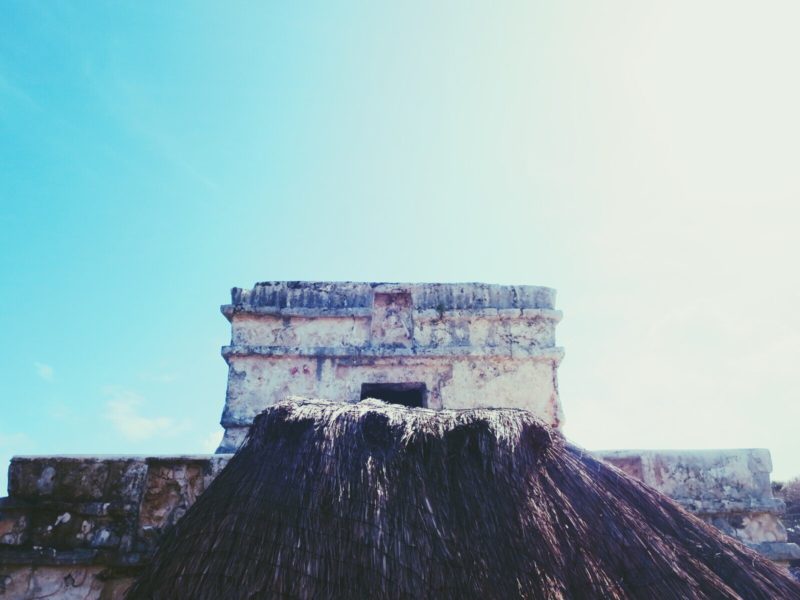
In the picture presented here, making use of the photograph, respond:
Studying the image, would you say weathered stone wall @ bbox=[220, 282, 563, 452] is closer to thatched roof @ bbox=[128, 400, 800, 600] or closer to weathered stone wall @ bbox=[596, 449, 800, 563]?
weathered stone wall @ bbox=[596, 449, 800, 563]

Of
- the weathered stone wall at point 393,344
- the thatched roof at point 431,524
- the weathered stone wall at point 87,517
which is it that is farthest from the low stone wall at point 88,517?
the weathered stone wall at point 393,344

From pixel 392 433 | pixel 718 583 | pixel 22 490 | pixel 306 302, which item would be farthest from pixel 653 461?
pixel 306 302

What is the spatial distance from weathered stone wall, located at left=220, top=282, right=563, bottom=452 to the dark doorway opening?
7 cm

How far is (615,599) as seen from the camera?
2406mm

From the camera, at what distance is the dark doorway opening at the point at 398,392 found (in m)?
7.44

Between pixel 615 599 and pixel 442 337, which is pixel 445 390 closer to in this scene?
pixel 442 337

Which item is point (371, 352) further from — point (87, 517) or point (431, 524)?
point (431, 524)

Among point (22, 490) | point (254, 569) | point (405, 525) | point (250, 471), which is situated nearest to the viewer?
point (254, 569)

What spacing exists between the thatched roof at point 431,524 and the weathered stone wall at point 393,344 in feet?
14.4

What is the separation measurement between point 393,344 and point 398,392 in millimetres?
675

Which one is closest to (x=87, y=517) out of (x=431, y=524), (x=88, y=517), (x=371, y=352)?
(x=88, y=517)

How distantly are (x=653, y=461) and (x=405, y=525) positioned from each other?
2787mm

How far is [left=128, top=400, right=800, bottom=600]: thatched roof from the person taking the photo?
7.68 ft

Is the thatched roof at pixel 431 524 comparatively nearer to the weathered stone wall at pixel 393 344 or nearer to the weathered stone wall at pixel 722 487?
the weathered stone wall at pixel 722 487
